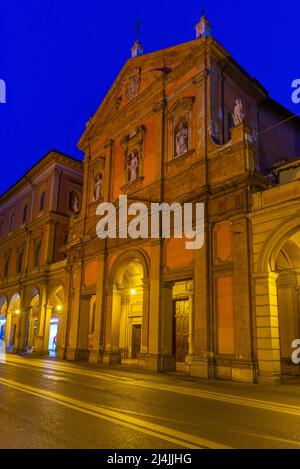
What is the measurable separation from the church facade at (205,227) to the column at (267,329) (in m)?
0.03

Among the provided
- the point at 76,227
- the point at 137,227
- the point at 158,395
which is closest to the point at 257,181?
the point at 137,227

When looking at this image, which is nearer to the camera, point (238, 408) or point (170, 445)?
point (170, 445)

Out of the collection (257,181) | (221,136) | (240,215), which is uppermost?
(221,136)

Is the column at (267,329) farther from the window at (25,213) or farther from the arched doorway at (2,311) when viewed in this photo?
the arched doorway at (2,311)

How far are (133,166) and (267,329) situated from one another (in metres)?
12.0

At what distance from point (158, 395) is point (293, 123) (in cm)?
1908

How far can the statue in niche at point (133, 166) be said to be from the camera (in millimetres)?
21062

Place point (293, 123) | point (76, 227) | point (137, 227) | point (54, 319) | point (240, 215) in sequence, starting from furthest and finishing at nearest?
1. point (54, 319)
2. point (76, 227)
3. point (293, 123)
4. point (137, 227)
5. point (240, 215)

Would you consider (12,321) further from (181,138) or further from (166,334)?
(181,138)

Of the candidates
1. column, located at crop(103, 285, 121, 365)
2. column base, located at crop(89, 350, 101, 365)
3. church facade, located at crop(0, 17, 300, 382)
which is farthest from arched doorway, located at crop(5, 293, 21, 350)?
column, located at crop(103, 285, 121, 365)

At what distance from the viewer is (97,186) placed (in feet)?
80.6

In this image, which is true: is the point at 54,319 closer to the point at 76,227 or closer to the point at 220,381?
the point at 76,227

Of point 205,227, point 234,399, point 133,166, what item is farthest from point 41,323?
point 234,399
